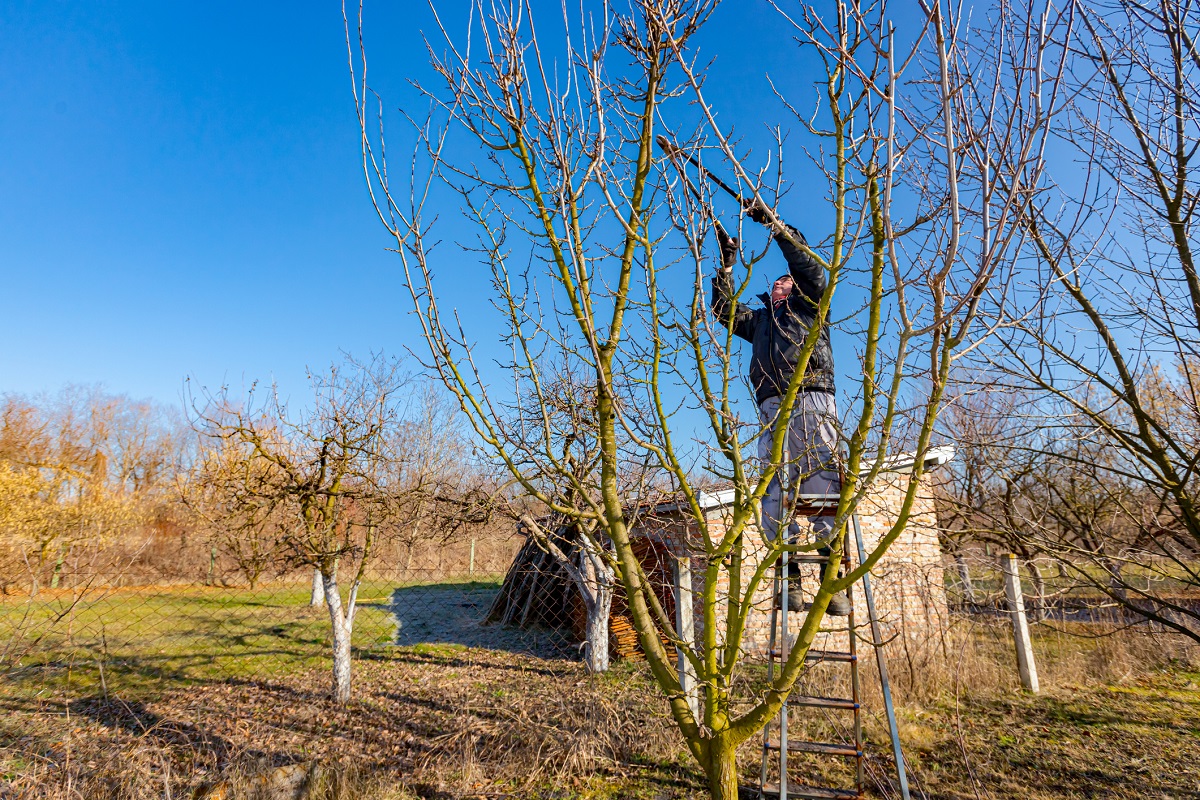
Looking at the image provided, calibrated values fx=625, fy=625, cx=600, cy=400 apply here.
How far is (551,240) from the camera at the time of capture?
2408mm

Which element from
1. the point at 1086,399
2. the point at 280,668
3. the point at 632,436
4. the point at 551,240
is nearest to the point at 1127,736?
the point at 1086,399

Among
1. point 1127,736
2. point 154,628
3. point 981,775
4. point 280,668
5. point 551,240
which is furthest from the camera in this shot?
point 154,628

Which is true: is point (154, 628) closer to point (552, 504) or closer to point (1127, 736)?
point (552, 504)

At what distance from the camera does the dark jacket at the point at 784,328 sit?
292 cm

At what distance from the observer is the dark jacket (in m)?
2.92

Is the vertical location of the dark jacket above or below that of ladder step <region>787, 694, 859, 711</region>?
above

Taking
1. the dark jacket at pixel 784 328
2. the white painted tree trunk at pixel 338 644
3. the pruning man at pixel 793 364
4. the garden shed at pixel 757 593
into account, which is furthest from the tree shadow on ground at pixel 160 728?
the dark jacket at pixel 784 328

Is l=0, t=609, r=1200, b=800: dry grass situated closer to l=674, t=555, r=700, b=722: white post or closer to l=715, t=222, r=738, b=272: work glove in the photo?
l=674, t=555, r=700, b=722: white post

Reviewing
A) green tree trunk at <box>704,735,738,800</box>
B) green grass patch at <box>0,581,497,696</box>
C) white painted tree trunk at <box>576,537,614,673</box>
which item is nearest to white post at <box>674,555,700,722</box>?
green tree trunk at <box>704,735,738,800</box>

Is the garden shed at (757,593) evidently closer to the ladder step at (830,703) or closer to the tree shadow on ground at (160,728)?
the ladder step at (830,703)

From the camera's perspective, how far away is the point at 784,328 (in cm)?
349

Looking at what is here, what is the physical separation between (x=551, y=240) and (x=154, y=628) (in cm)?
1132

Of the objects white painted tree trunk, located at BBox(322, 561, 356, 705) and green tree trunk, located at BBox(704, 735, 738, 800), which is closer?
green tree trunk, located at BBox(704, 735, 738, 800)

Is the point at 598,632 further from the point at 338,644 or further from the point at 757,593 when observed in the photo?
the point at 338,644
